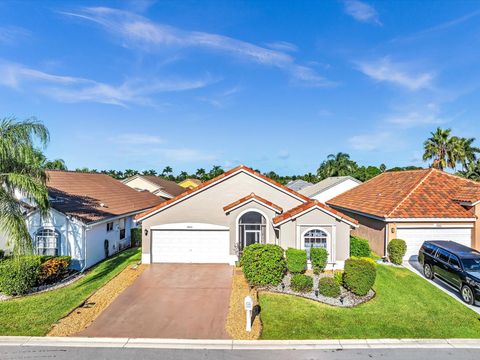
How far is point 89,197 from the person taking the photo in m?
22.6

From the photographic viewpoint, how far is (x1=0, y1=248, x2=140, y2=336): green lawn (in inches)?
410

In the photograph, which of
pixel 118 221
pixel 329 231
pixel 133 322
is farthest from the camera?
pixel 118 221

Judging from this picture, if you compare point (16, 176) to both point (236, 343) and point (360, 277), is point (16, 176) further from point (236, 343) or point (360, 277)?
point (360, 277)

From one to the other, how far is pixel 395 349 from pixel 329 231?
28.2 feet

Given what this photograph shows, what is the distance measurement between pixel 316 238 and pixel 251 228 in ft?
13.0

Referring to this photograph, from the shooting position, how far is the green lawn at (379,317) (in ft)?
33.5

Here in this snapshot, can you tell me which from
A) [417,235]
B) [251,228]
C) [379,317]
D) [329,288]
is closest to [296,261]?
[329,288]

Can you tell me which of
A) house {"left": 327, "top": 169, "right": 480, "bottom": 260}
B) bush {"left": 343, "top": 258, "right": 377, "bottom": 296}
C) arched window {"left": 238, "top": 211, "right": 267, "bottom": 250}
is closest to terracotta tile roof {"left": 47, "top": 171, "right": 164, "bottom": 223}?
arched window {"left": 238, "top": 211, "right": 267, "bottom": 250}

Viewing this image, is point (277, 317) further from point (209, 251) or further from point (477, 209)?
point (477, 209)

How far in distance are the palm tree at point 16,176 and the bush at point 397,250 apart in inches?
722

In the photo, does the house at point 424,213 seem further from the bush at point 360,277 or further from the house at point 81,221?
the house at point 81,221

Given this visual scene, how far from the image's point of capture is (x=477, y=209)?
18672 millimetres

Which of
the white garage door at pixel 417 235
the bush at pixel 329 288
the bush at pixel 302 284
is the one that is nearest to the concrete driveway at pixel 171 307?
the bush at pixel 302 284

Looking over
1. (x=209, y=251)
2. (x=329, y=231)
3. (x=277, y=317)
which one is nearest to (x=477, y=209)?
(x=329, y=231)
